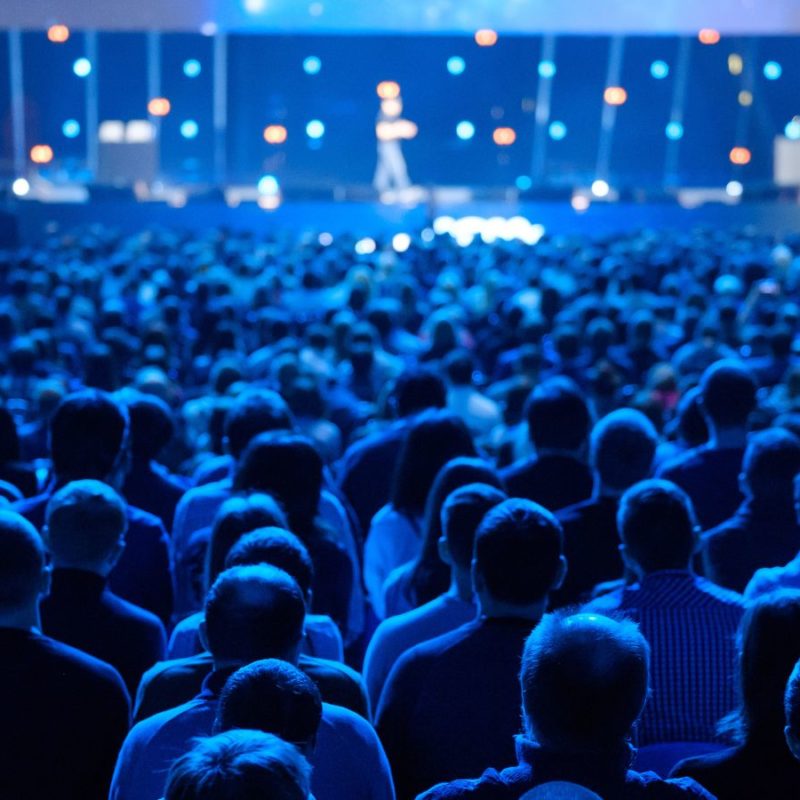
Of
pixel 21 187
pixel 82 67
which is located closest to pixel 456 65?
pixel 82 67

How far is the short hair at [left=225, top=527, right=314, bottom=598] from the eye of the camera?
11.8 ft

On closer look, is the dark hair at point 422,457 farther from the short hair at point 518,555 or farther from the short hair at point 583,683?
the short hair at point 583,683

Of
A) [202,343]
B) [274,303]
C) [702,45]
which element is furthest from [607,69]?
[202,343]

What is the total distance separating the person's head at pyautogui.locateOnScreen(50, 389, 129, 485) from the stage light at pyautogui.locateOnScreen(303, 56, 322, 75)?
2772 cm

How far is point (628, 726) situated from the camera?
248cm

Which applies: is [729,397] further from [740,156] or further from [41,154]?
[41,154]

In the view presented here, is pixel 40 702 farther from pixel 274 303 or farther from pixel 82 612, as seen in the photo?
pixel 274 303

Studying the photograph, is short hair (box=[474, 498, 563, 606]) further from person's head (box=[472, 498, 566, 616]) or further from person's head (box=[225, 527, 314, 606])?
person's head (box=[225, 527, 314, 606])

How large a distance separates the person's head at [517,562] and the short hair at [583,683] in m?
0.93

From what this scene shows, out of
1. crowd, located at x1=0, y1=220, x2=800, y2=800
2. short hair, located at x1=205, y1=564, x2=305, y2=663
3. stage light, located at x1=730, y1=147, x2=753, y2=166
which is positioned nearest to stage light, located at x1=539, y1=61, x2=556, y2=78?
stage light, located at x1=730, y1=147, x2=753, y2=166

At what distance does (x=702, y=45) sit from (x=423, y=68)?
245 inches

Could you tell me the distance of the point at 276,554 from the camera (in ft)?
11.8

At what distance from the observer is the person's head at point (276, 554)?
359 cm

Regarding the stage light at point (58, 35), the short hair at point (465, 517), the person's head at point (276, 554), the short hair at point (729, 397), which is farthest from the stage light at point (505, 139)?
the person's head at point (276, 554)
